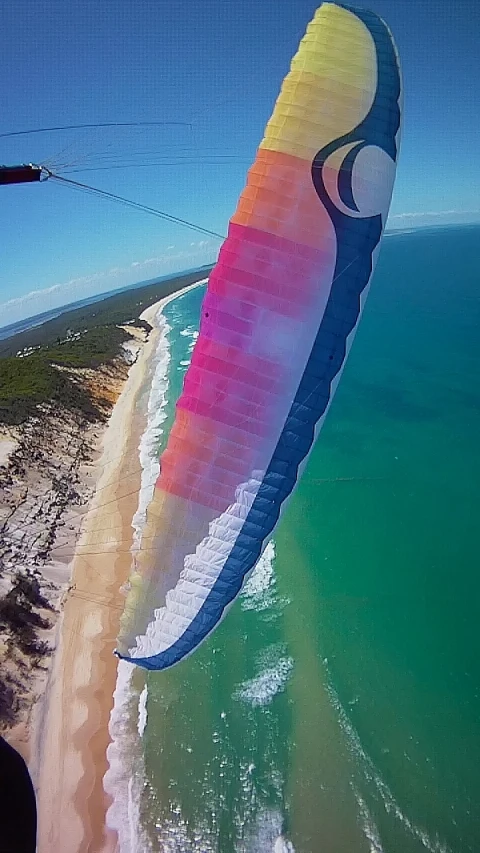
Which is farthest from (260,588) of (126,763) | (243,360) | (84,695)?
(243,360)

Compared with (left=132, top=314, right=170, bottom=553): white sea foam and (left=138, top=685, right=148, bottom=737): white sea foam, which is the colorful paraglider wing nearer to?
(left=138, top=685, right=148, bottom=737): white sea foam

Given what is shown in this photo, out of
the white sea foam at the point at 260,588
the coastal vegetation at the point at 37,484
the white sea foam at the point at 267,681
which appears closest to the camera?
the white sea foam at the point at 267,681

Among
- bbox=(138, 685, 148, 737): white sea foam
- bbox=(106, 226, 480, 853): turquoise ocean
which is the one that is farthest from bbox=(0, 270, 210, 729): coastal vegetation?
bbox=(106, 226, 480, 853): turquoise ocean

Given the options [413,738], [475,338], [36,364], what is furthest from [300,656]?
[475,338]

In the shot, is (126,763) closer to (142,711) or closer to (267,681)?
(142,711)

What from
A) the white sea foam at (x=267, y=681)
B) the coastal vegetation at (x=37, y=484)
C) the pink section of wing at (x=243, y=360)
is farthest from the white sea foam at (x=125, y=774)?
the pink section of wing at (x=243, y=360)

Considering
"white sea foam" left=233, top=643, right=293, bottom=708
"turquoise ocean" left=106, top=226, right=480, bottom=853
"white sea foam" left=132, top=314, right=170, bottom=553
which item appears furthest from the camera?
"white sea foam" left=132, top=314, right=170, bottom=553

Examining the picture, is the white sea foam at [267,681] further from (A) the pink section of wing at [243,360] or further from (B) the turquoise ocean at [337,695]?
(A) the pink section of wing at [243,360]
